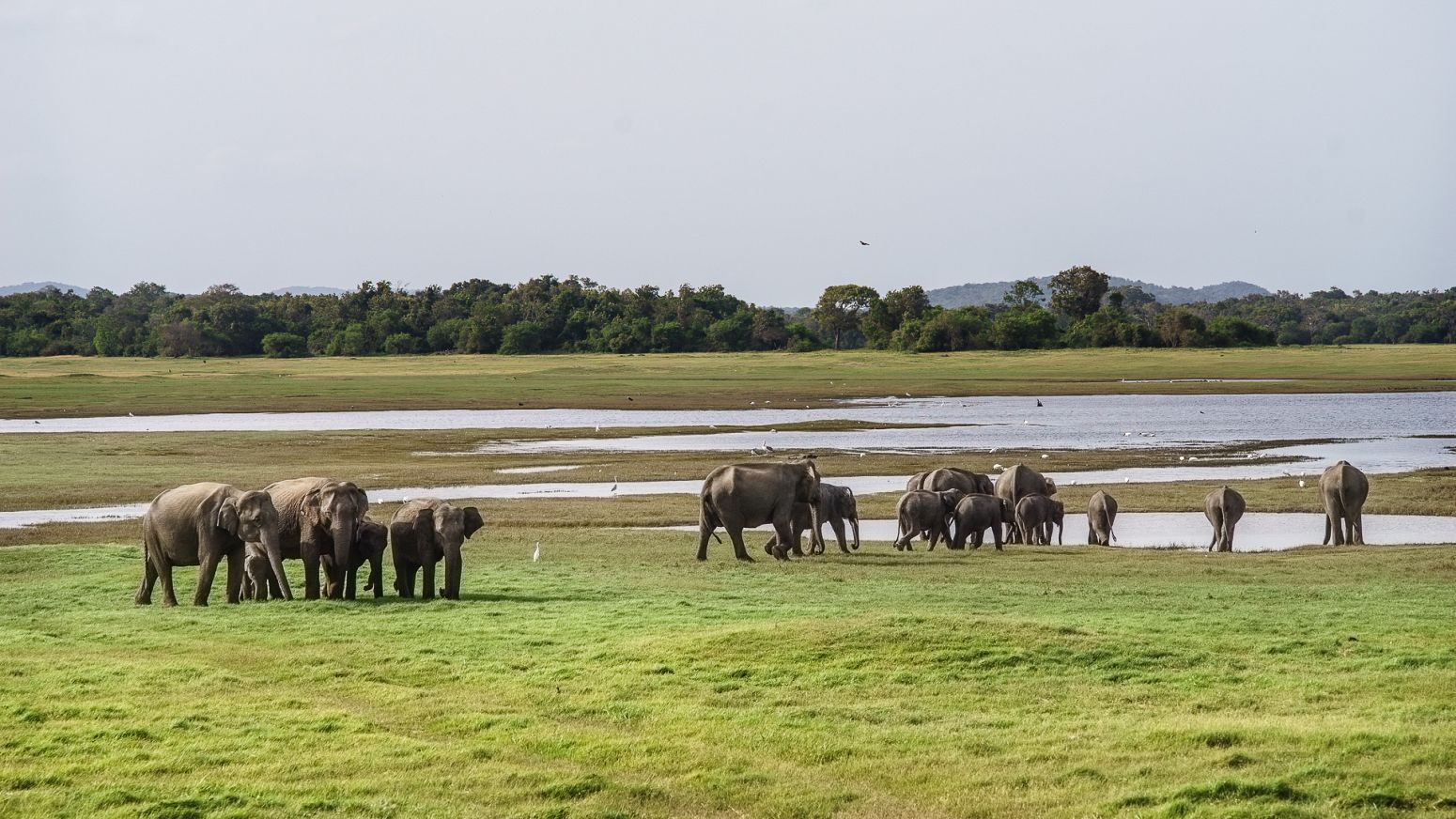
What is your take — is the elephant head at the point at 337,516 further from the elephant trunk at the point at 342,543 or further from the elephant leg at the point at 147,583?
the elephant leg at the point at 147,583

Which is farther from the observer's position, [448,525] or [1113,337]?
[1113,337]

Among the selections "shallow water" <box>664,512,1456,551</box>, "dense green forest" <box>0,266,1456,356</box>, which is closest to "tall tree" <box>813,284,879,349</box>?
"dense green forest" <box>0,266,1456,356</box>

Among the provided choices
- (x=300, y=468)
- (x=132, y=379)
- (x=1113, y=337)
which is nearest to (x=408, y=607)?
(x=300, y=468)

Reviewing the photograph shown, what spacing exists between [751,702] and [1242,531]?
1916 cm

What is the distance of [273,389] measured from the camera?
87.8m

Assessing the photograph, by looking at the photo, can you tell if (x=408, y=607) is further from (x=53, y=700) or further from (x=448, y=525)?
(x=53, y=700)

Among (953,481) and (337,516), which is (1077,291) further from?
(337,516)

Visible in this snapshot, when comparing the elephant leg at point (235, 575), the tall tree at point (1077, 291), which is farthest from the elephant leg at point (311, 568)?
the tall tree at point (1077, 291)

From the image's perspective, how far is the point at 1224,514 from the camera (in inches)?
1016

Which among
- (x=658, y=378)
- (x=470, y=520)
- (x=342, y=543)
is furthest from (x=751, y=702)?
(x=658, y=378)

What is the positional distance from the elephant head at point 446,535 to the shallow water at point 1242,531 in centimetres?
811

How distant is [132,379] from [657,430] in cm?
5349

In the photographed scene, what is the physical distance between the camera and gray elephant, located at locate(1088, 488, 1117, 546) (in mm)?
26938

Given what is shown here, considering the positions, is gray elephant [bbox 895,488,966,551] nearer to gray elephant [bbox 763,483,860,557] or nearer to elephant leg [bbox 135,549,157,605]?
gray elephant [bbox 763,483,860,557]
